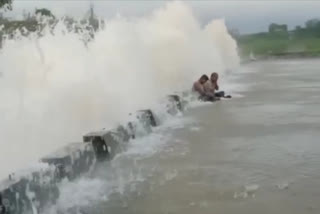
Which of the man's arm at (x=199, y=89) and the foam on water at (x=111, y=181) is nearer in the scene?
the foam on water at (x=111, y=181)

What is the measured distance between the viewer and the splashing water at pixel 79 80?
11.3 m

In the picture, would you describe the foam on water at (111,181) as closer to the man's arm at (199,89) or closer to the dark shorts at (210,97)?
the dark shorts at (210,97)

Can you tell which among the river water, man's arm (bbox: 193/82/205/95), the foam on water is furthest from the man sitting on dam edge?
the foam on water

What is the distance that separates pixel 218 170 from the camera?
8062 mm

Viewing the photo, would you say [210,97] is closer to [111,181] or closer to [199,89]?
A: [199,89]

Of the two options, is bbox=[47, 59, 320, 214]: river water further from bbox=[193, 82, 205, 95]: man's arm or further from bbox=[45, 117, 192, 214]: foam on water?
bbox=[193, 82, 205, 95]: man's arm

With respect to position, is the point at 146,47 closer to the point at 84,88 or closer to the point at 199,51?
the point at 199,51

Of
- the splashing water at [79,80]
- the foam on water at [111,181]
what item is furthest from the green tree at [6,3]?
the foam on water at [111,181]

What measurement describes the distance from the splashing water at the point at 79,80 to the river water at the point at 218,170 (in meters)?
1.53

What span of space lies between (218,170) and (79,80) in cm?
734

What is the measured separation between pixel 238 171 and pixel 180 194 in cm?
129

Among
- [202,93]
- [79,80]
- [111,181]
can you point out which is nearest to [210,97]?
[202,93]

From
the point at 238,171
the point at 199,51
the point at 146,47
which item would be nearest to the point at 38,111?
the point at 238,171

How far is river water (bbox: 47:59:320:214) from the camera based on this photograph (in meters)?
6.54
